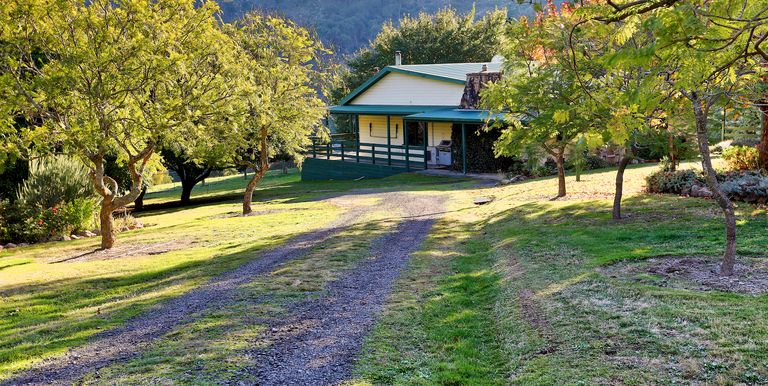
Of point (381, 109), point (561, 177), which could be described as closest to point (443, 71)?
point (381, 109)

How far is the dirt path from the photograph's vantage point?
17.6 feet

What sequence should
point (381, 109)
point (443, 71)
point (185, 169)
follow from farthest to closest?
1. point (381, 109)
2. point (443, 71)
3. point (185, 169)

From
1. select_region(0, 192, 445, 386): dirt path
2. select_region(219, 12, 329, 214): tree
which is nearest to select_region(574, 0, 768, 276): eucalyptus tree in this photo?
select_region(0, 192, 445, 386): dirt path

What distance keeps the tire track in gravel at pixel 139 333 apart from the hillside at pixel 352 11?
120027 mm

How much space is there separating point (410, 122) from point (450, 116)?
22.5 ft

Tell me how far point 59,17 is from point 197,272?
6084 millimetres

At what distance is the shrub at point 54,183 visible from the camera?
52.9 ft

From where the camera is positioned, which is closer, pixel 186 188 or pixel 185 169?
pixel 185 169

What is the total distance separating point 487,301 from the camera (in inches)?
302

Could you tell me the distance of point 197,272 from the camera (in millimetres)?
10117

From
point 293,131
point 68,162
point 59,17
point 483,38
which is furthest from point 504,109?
point 483,38

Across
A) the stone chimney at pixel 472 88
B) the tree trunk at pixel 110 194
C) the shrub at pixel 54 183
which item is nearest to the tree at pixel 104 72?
the tree trunk at pixel 110 194

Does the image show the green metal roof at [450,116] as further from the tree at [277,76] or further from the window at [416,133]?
the tree at [277,76]

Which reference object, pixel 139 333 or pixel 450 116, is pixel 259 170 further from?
pixel 450 116
